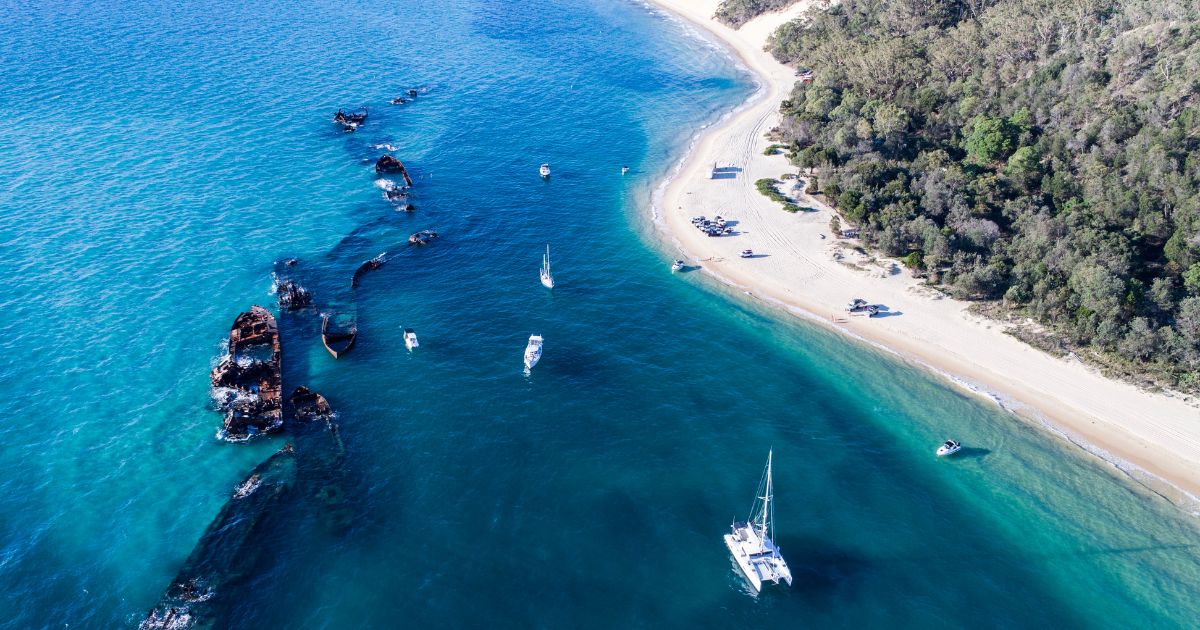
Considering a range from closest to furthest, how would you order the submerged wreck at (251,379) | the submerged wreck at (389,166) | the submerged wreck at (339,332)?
the submerged wreck at (251,379) → the submerged wreck at (339,332) → the submerged wreck at (389,166)

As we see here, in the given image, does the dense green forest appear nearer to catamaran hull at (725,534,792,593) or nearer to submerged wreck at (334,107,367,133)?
catamaran hull at (725,534,792,593)

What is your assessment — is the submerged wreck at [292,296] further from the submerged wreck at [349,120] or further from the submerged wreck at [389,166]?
the submerged wreck at [349,120]

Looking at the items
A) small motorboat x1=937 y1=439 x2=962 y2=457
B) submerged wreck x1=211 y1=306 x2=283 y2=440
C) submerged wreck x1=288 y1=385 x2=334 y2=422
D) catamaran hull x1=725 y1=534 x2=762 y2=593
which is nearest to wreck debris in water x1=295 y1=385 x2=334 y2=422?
submerged wreck x1=288 y1=385 x2=334 y2=422

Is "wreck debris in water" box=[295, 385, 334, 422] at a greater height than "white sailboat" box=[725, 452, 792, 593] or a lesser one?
greater

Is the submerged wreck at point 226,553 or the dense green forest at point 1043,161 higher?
the dense green forest at point 1043,161

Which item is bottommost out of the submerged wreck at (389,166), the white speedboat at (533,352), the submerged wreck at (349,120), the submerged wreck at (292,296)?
the white speedboat at (533,352)

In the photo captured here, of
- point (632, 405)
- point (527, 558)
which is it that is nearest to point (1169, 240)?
point (632, 405)

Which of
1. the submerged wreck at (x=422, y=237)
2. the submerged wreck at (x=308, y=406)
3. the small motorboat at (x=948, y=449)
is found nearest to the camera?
the small motorboat at (x=948, y=449)

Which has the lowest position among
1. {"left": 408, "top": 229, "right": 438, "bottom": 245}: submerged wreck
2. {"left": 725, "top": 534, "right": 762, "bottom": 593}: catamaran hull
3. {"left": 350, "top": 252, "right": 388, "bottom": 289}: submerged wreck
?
{"left": 725, "top": 534, "right": 762, "bottom": 593}: catamaran hull

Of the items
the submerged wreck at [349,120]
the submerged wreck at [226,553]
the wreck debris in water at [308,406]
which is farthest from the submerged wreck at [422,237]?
the submerged wreck at [349,120]
